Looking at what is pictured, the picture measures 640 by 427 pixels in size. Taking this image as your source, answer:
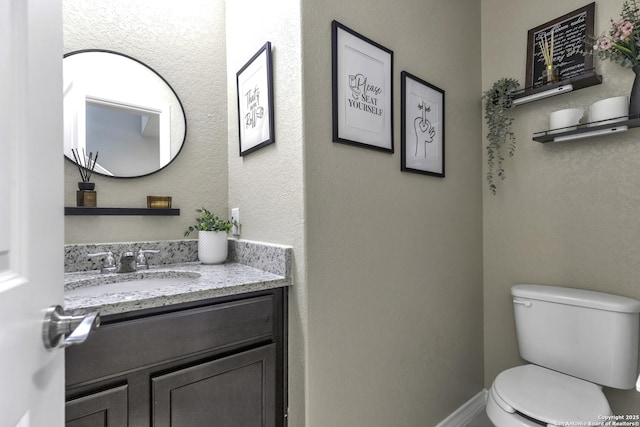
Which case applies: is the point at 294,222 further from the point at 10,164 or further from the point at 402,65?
the point at 402,65

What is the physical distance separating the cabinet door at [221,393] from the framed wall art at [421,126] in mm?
1025

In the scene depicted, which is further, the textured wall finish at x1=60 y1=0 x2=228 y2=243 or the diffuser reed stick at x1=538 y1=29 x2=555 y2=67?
the diffuser reed stick at x1=538 y1=29 x2=555 y2=67

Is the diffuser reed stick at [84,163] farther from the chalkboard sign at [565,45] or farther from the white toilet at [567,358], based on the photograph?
the chalkboard sign at [565,45]

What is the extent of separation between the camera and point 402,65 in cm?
140

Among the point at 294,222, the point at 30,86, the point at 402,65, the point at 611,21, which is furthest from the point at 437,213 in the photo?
the point at 30,86

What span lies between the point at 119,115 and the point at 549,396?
2160 mm

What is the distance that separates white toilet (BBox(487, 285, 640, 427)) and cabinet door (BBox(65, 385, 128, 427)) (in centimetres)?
132

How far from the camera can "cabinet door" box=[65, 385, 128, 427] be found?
76 cm

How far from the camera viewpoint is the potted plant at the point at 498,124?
5.58 ft

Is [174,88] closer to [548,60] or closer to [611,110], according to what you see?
[548,60]

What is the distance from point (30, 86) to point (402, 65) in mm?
1340

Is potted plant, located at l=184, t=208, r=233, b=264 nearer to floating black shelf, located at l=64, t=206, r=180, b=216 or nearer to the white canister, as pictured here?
floating black shelf, located at l=64, t=206, r=180, b=216

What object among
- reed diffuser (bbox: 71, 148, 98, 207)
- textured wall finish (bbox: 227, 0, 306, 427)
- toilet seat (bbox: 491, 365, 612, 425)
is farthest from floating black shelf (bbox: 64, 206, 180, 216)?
toilet seat (bbox: 491, 365, 612, 425)

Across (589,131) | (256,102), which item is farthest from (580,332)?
(256,102)
